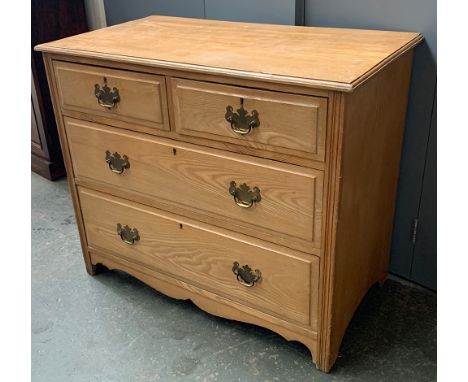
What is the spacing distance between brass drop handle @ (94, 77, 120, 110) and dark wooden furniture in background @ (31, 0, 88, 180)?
1053mm

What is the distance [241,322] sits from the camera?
1.71m

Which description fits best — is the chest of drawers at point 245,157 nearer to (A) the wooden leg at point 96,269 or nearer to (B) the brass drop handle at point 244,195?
(B) the brass drop handle at point 244,195

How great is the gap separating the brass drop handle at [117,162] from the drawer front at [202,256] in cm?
12

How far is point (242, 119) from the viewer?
1.30 metres

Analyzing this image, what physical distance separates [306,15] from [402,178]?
63cm

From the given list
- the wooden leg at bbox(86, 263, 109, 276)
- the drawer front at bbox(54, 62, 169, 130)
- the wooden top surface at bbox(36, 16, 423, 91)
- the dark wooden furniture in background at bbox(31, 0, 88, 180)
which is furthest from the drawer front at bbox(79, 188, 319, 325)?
the dark wooden furniture in background at bbox(31, 0, 88, 180)

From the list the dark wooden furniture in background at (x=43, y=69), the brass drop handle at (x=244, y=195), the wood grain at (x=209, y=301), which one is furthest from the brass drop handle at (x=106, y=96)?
the dark wooden furniture in background at (x=43, y=69)

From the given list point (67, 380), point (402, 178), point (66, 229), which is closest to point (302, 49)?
point (402, 178)

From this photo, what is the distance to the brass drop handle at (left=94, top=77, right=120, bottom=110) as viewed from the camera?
152 centimetres

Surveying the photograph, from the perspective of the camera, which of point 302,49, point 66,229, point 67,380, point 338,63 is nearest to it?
point 338,63

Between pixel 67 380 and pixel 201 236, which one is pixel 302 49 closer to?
pixel 201 236

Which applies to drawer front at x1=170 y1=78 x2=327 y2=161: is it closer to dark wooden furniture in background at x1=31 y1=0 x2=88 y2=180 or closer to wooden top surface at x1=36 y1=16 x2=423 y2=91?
wooden top surface at x1=36 y1=16 x2=423 y2=91

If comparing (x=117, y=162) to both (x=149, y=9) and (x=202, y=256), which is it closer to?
(x=202, y=256)

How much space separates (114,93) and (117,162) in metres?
0.23
